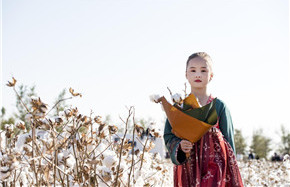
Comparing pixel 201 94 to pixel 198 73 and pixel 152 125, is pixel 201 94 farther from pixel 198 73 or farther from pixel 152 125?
pixel 152 125

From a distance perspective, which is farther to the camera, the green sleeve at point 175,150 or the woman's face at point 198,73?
the woman's face at point 198,73

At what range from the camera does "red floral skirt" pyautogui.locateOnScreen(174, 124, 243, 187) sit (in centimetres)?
186

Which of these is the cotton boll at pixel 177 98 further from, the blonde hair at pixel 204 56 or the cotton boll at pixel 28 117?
the cotton boll at pixel 28 117

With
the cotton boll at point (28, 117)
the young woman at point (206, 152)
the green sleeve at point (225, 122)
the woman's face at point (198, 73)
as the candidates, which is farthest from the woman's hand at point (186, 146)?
the cotton boll at point (28, 117)

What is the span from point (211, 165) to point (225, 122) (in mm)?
270

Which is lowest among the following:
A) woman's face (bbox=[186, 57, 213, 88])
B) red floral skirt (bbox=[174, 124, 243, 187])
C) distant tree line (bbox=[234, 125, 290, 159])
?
red floral skirt (bbox=[174, 124, 243, 187])

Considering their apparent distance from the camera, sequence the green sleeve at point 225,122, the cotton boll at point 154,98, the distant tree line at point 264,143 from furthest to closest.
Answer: the distant tree line at point 264,143 < the green sleeve at point 225,122 < the cotton boll at point 154,98

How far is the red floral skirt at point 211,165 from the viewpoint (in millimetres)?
1859

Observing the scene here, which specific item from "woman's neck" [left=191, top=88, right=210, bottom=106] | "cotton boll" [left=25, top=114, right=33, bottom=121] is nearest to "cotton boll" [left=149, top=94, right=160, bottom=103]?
"woman's neck" [left=191, top=88, right=210, bottom=106]

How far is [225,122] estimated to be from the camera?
2031 mm

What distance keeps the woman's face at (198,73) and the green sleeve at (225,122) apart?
149 millimetres

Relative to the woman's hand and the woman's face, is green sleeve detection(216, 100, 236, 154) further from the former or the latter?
the woman's hand

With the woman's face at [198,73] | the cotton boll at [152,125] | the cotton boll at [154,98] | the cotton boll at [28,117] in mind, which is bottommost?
the cotton boll at [28,117]

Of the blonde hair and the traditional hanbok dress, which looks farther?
the blonde hair
